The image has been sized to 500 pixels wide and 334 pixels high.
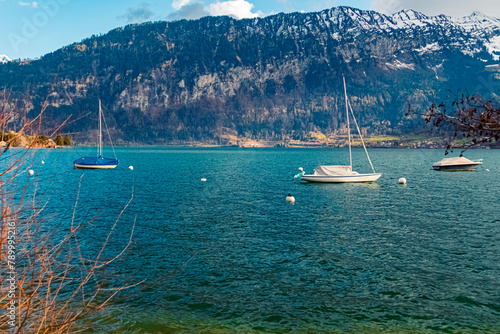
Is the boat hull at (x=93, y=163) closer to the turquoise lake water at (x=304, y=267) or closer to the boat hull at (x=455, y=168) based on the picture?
the turquoise lake water at (x=304, y=267)

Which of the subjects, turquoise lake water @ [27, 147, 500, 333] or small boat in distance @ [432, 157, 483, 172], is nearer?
turquoise lake water @ [27, 147, 500, 333]

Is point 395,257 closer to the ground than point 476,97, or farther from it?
closer to the ground

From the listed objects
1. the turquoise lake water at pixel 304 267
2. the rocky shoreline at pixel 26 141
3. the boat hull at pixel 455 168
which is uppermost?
the rocky shoreline at pixel 26 141

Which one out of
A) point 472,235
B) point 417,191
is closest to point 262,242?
point 472,235

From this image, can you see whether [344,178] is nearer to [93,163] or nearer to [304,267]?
[304,267]

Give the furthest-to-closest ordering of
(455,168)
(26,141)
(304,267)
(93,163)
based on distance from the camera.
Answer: (455,168) → (93,163) → (304,267) → (26,141)

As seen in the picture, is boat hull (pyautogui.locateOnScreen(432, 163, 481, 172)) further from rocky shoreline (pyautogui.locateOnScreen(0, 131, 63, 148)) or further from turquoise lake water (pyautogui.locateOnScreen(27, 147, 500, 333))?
rocky shoreline (pyautogui.locateOnScreen(0, 131, 63, 148))

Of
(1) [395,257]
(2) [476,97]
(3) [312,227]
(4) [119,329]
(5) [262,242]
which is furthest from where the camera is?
(3) [312,227]

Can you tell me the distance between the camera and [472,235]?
30125 millimetres

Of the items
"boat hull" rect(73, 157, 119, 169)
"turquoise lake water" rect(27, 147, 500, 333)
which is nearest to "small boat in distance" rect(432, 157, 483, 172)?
"turquoise lake water" rect(27, 147, 500, 333)

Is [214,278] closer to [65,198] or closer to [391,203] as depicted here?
[391,203]

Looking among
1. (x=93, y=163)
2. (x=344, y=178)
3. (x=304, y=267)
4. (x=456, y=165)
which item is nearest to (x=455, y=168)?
(x=456, y=165)

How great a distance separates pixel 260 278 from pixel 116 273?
26.9 ft

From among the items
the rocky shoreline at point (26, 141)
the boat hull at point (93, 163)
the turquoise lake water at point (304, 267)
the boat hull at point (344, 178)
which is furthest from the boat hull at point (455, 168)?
the rocky shoreline at point (26, 141)
